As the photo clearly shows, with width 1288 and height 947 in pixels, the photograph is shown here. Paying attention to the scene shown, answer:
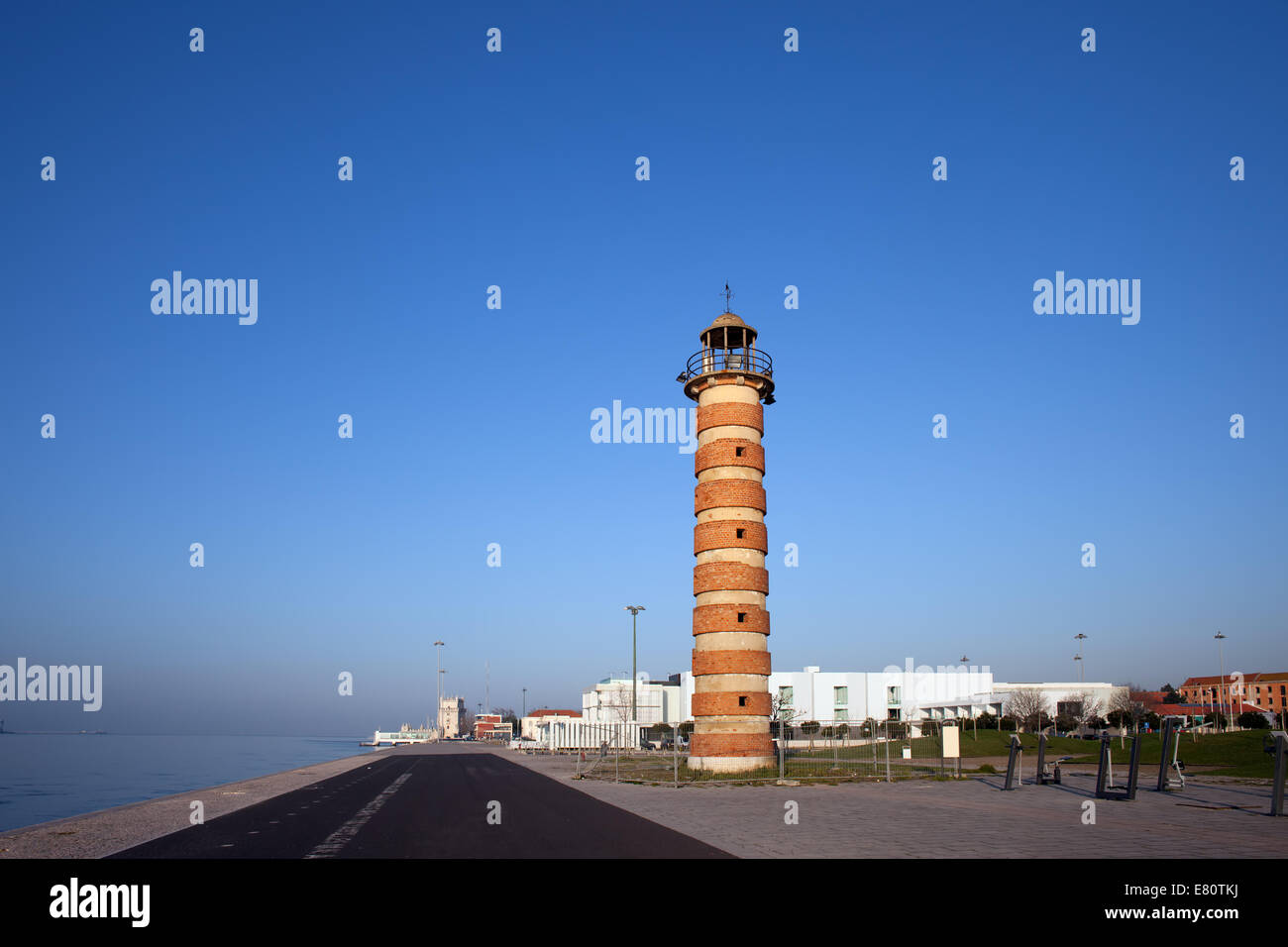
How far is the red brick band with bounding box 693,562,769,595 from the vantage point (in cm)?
4181

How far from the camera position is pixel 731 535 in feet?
139

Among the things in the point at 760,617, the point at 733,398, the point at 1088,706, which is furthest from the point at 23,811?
the point at 1088,706

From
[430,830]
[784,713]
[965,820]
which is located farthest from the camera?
[784,713]

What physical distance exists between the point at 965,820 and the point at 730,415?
80.8ft

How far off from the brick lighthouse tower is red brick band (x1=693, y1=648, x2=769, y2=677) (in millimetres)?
46

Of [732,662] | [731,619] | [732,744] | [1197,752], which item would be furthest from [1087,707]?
[731,619]

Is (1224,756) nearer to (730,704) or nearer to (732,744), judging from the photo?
(732,744)

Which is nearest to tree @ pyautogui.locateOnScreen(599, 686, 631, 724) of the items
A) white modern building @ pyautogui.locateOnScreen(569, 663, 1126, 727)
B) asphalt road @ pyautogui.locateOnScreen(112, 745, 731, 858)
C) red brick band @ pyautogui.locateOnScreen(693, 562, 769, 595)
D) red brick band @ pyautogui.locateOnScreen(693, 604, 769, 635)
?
white modern building @ pyautogui.locateOnScreen(569, 663, 1126, 727)

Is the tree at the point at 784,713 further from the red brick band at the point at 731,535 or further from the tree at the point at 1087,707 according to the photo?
the red brick band at the point at 731,535

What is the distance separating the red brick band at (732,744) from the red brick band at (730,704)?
39.1 inches

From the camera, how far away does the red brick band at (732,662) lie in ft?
136

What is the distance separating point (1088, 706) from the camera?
121062 millimetres
